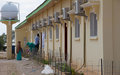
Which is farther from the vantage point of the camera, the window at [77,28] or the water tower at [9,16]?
the water tower at [9,16]

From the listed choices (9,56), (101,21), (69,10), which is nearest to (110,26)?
(101,21)

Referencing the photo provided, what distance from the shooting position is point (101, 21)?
887 centimetres

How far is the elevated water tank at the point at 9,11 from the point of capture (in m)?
23.2

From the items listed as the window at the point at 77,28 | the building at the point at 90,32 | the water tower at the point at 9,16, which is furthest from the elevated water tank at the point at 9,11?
the window at the point at 77,28

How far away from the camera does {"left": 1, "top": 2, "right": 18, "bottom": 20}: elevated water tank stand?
23.2m

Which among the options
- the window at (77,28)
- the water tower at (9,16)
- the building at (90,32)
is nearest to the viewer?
the building at (90,32)

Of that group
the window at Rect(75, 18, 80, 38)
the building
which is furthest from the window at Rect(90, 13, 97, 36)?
the window at Rect(75, 18, 80, 38)

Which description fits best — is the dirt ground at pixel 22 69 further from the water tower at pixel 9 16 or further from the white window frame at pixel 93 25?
the water tower at pixel 9 16

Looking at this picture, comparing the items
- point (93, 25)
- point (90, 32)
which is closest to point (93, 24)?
point (93, 25)

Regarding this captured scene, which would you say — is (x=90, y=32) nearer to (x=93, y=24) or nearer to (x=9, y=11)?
(x=93, y=24)

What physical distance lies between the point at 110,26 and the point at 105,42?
0.57 metres

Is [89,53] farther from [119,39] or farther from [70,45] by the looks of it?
[70,45]

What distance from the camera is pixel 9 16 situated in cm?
2323

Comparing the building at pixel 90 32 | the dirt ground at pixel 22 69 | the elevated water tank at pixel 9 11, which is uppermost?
the elevated water tank at pixel 9 11
